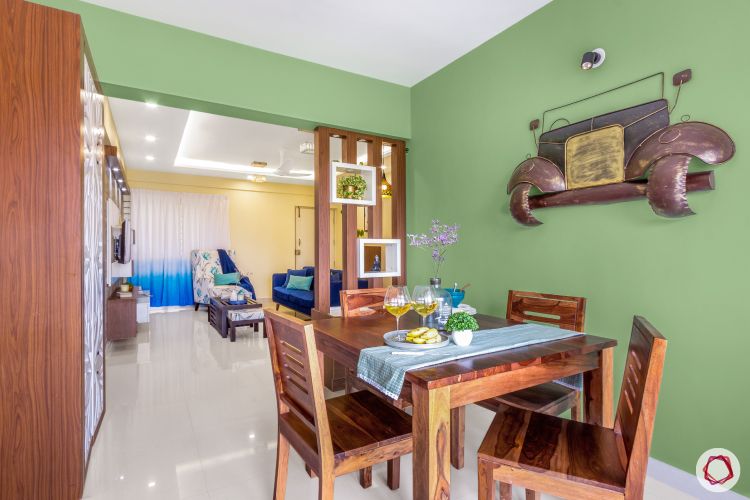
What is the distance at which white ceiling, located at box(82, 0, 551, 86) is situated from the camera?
243 cm

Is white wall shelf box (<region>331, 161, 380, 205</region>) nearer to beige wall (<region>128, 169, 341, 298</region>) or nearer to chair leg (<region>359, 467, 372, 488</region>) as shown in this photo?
chair leg (<region>359, 467, 372, 488</region>)

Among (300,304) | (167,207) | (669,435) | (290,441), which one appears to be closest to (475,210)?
(669,435)

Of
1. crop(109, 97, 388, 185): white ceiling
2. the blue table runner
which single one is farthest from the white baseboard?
crop(109, 97, 388, 185): white ceiling

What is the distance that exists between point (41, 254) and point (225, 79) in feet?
5.47

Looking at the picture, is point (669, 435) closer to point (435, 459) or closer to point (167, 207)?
point (435, 459)

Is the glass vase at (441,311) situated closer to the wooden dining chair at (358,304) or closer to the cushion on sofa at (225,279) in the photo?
the wooden dining chair at (358,304)

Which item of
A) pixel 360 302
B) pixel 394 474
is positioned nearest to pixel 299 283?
pixel 360 302

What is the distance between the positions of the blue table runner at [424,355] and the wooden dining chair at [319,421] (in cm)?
19

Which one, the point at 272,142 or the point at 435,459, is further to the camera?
the point at 272,142

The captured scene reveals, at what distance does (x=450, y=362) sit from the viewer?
131cm

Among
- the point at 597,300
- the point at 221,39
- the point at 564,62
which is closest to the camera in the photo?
the point at 597,300

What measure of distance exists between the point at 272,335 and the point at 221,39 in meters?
2.25

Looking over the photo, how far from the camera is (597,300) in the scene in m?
2.19

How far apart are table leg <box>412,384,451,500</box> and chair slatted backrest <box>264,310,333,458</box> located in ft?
1.09
